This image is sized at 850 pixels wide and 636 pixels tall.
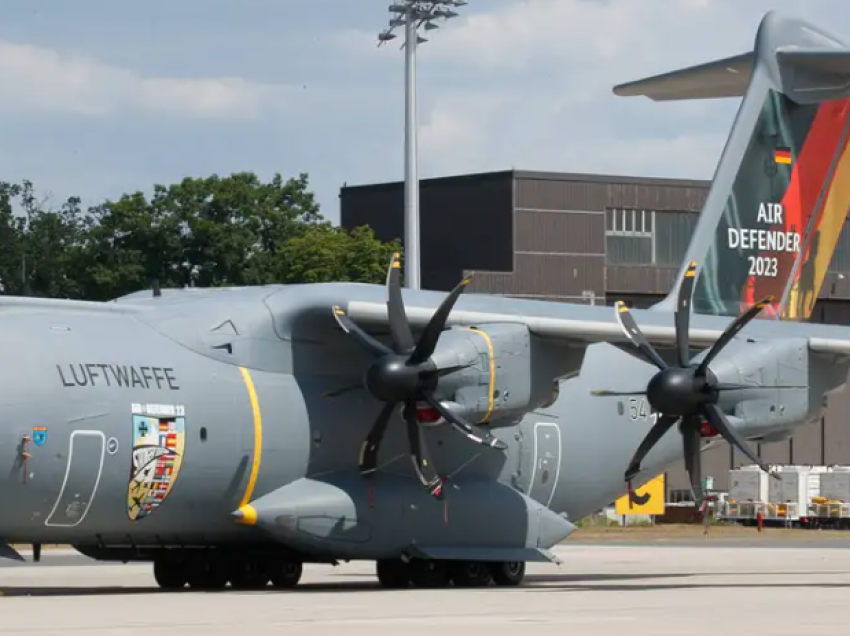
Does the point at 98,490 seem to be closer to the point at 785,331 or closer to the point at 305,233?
the point at 785,331

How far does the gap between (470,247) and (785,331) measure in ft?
119

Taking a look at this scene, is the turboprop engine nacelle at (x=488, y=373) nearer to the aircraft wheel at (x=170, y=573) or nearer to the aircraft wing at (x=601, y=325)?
the aircraft wing at (x=601, y=325)

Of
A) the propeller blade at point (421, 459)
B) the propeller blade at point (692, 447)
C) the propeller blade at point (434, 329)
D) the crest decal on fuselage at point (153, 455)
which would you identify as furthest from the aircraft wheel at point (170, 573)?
the propeller blade at point (692, 447)

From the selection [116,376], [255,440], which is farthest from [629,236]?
[116,376]

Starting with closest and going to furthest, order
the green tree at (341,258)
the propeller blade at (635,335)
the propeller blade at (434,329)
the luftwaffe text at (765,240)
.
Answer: the propeller blade at (434,329)
the propeller blade at (635,335)
the luftwaffe text at (765,240)
the green tree at (341,258)

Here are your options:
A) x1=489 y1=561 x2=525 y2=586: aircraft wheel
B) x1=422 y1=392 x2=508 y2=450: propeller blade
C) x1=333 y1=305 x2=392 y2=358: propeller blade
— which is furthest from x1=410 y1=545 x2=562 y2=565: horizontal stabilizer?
x1=333 y1=305 x2=392 y2=358: propeller blade

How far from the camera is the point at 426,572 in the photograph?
22938 millimetres

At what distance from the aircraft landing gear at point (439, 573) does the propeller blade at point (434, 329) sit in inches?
128

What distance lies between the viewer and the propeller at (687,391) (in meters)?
22.1

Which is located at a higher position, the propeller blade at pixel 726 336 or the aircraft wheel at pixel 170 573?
the propeller blade at pixel 726 336

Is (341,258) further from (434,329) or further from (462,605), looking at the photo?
(462,605)

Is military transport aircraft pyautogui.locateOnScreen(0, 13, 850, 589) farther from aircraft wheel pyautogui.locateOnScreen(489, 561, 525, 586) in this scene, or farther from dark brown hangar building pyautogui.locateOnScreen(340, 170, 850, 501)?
dark brown hangar building pyautogui.locateOnScreen(340, 170, 850, 501)

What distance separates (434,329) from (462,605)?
3822mm

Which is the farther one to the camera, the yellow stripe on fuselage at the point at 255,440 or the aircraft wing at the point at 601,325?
the aircraft wing at the point at 601,325
